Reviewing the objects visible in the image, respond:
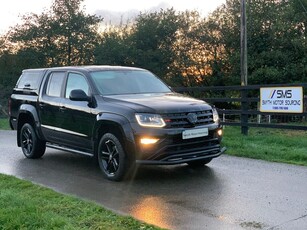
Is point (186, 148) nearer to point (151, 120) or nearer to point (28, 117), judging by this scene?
point (151, 120)

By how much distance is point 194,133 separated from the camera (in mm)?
6633

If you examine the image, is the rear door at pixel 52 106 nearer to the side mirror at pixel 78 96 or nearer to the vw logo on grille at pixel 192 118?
the side mirror at pixel 78 96

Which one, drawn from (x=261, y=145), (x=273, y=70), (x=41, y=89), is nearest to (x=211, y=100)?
(x=261, y=145)

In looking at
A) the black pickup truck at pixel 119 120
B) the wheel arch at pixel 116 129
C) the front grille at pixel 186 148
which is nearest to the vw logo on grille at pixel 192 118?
the black pickup truck at pixel 119 120

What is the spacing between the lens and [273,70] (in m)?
28.7

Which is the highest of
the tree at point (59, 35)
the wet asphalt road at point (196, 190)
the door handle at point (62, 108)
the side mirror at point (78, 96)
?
the tree at point (59, 35)

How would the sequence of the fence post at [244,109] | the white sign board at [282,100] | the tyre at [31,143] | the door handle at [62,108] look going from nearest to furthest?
the door handle at [62,108] → the tyre at [31,143] → the white sign board at [282,100] → the fence post at [244,109]

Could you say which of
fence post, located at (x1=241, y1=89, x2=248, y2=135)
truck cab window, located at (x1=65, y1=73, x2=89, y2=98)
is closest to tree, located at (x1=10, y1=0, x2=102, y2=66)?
fence post, located at (x1=241, y1=89, x2=248, y2=135)

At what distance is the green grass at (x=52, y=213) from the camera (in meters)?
4.54

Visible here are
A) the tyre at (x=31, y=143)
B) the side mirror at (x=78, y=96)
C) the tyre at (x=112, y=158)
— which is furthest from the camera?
the tyre at (x=31, y=143)

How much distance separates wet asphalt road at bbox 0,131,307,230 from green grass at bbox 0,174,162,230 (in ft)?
1.06

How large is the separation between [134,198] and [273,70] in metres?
24.6

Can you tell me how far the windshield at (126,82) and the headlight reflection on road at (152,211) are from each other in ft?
7.63

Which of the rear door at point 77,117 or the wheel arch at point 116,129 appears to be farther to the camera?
the rear door at point 77,117
